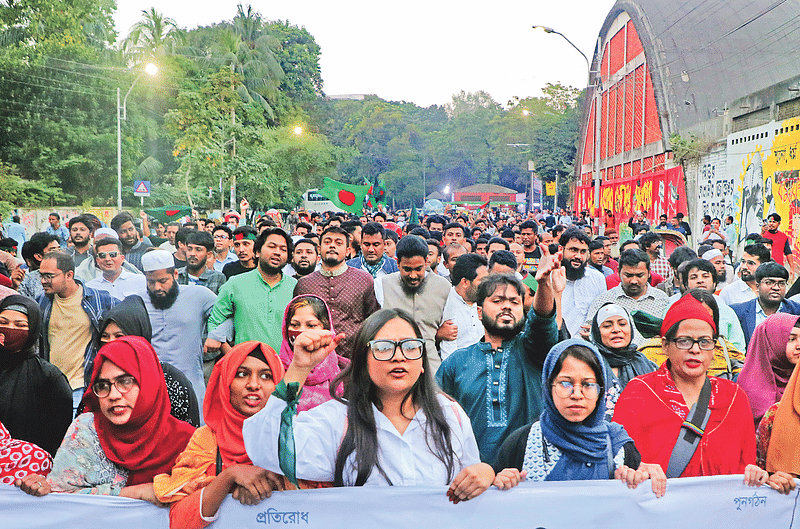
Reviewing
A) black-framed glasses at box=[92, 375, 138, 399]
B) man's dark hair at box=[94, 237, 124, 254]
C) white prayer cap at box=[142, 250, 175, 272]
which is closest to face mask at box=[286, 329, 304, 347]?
black-framed glasses at box=[92, 375, 138, 399]

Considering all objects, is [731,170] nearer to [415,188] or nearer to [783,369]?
[783,369]

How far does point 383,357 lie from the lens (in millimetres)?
2938

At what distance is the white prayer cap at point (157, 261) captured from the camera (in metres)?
5.86

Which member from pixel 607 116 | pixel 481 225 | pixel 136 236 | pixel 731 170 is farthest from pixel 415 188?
pixel 136 236

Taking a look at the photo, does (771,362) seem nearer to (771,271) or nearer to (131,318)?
(771,271)

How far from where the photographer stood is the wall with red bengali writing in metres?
30.4

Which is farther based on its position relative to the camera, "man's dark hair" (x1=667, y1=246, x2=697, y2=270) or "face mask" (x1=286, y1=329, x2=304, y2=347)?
"man's dark hair" (x1=667, y1=246, x2=697, y2=270)

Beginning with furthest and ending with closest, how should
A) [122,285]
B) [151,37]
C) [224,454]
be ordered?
[151,37] → [122,285] → [224,454]

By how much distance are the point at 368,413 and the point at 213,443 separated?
28.6 inches

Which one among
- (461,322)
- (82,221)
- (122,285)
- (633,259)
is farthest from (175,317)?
(633,259)

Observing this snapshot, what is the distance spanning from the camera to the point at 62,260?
5.65 meters

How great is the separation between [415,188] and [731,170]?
267 feet

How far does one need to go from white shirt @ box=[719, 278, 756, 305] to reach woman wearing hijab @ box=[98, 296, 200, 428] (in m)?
4.49

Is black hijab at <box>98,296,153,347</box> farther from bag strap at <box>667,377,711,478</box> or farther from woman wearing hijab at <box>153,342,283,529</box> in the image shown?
bag strap at <box>667,377,711,478</box>
